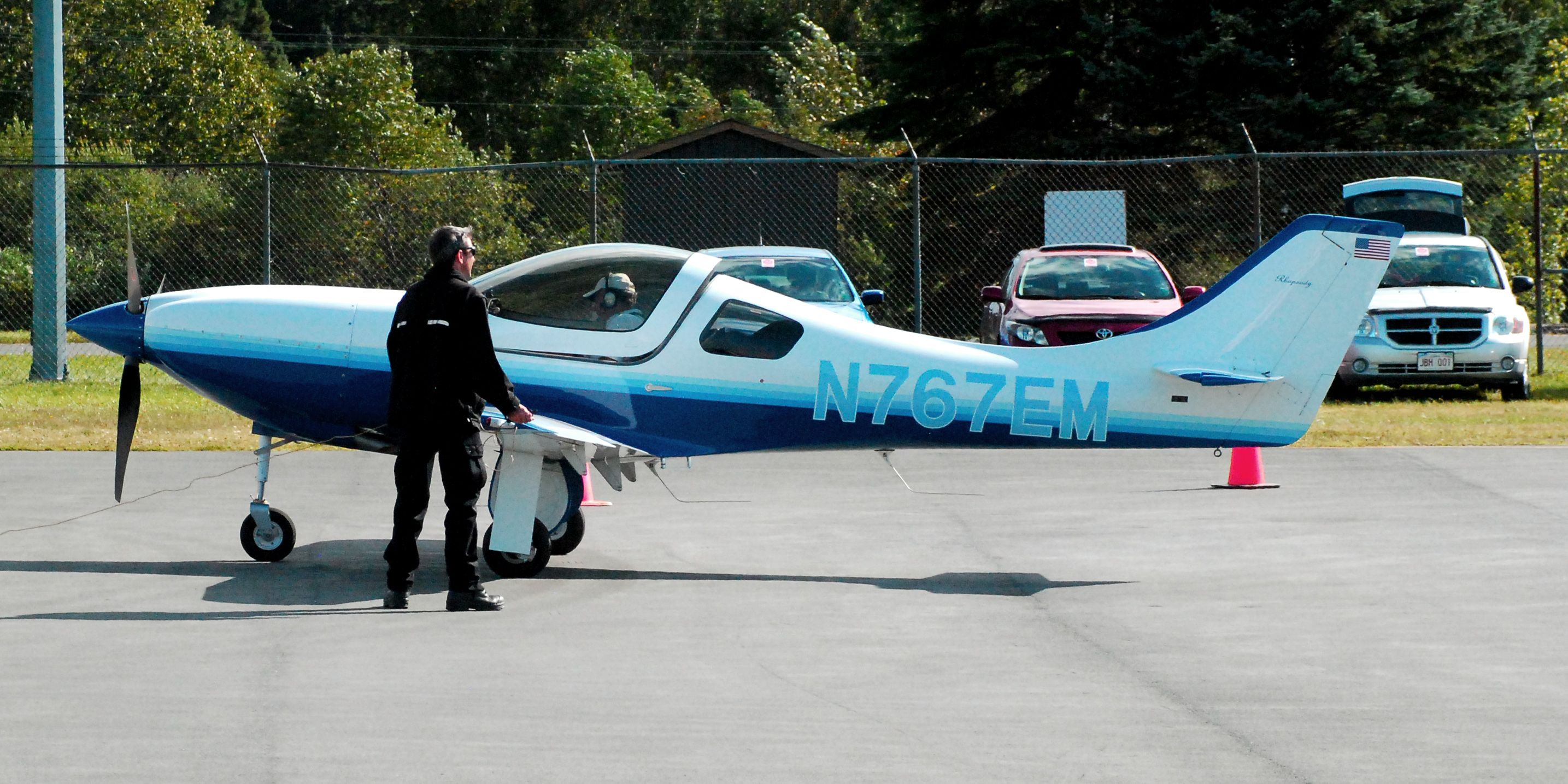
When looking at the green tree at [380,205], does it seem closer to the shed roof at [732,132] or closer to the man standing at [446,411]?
the shed roof at [732,132]

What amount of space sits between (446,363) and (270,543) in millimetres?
2009

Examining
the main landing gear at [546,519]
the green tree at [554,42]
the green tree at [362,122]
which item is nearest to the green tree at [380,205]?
the green tree at [362,122]

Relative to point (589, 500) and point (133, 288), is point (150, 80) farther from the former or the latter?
point (133, 288)

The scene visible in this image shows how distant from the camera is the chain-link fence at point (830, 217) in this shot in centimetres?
2503

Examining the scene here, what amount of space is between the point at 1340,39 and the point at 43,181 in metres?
19.0

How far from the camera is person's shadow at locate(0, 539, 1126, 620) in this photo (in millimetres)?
8398

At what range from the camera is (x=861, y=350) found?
9.13 metres

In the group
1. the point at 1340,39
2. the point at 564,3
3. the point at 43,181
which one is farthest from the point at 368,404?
Result: the point at 564,3

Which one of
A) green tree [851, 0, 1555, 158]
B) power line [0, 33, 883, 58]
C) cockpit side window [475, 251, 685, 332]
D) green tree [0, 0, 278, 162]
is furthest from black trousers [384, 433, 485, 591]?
power line [0, 33, 883, 58]

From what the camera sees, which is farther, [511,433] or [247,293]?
[247,293]

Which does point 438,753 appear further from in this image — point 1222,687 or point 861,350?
point 861,350

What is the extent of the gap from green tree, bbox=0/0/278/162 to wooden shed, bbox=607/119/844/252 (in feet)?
76.8

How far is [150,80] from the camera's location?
160 ft

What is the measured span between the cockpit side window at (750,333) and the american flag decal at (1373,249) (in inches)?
116
